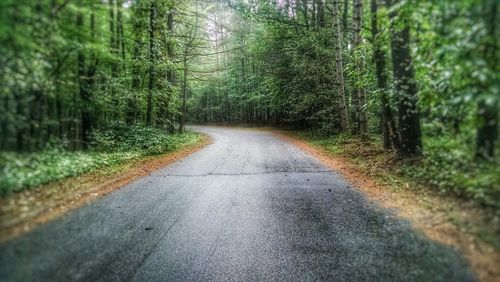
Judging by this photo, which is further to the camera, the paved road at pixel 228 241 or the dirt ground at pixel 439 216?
the paved road at pixel 228 241

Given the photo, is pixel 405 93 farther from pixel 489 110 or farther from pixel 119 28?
pixel 119 28

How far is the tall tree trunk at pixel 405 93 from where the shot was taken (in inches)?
264

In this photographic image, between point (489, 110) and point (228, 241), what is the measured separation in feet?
12.3

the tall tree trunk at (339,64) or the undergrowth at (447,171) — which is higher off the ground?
the tall tree trunk at (339,64)

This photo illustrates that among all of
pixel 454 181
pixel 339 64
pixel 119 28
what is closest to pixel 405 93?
pixel 454 181

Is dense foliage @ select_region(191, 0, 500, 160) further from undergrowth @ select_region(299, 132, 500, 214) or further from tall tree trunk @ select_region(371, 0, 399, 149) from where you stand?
undergrowth @ select_region(299, 132, 500, 214)

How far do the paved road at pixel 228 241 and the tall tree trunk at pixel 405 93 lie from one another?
1.70 meters

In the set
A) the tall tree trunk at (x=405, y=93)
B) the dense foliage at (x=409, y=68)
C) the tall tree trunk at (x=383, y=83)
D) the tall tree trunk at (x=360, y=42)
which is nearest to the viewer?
the dense foliage at (x=409, y=68)

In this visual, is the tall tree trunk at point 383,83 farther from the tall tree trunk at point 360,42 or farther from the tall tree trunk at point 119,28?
the tall tree trunk at point 119,28

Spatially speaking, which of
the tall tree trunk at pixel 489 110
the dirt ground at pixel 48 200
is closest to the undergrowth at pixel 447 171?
the tall tree trunk at pixel 489 110

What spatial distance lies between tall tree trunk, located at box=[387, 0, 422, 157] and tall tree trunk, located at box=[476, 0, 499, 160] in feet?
11.4

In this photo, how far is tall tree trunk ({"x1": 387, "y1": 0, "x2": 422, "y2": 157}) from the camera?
6.70 meters

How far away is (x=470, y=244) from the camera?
332 centimetres

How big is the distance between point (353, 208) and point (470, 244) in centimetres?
272
